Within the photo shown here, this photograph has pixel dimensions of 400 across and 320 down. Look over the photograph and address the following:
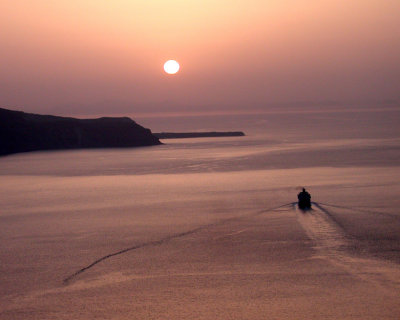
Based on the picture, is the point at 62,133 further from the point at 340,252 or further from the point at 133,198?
the point at 340,252

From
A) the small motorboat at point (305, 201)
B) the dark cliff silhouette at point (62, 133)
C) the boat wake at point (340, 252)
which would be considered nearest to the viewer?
the boat wake at point (340, 252)

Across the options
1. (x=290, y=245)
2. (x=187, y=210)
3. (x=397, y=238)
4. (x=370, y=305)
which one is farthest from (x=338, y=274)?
(x=187, y=210)

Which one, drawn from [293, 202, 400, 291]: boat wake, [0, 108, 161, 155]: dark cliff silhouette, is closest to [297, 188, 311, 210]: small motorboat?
[293, 202, 400, 291]: boat wake

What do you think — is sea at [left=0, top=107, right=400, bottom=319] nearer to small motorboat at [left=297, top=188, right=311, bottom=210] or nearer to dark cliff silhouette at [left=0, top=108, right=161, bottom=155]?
small motorboat at [left=297, top=188, right=311, bottom=210]

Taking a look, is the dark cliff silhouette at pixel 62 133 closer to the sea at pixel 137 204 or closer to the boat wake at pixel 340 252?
the sea at pixel 137 204

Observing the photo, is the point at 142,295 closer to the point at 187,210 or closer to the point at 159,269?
the point at 159,269

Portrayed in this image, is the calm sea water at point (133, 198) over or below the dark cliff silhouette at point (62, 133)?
below

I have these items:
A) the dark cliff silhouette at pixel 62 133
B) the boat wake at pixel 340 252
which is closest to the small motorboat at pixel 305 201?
the boat wake at pixel 340 252

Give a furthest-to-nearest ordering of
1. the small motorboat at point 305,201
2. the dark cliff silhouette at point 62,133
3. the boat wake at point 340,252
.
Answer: the dark cliff silhouette at point 62,133
the small motorboat at point 305,201
the boat wake at point 340,252

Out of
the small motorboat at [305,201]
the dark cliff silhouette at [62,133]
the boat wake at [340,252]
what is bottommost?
the boat wake at [340,252]
